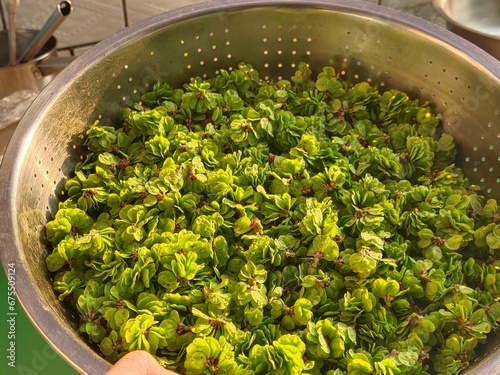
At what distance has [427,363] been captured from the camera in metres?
0.62

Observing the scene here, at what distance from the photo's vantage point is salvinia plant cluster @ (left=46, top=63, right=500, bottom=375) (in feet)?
1.98

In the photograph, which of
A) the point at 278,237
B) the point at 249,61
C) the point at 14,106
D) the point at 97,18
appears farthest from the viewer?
the point at 97,18

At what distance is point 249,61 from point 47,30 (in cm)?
35

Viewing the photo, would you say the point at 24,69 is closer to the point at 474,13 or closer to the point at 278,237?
the point at 278,237

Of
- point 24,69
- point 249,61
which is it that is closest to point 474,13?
point 249,61

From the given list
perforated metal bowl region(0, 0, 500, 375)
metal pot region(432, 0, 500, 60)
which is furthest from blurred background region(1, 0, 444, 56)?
perforated metal bowl region(0, 0, 500, 375)

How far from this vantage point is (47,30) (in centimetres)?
93

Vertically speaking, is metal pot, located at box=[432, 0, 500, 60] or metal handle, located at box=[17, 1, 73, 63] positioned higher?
metal pot, located at box=[432, 0, 500, 60]

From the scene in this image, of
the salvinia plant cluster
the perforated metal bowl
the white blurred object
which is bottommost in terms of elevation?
the white blurred object

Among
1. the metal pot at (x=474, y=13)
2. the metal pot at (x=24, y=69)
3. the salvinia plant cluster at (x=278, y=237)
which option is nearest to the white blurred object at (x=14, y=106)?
the metal pot at (x=24, y=69)

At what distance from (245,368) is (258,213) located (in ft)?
0.68

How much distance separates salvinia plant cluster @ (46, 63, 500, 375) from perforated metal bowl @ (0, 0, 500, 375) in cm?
3

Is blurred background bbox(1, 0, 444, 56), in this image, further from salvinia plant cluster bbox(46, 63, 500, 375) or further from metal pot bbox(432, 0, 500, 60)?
salvinia plant cluster bbox(46, 63, 500, 375)

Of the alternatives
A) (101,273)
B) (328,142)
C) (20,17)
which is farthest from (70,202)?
(20,17)
